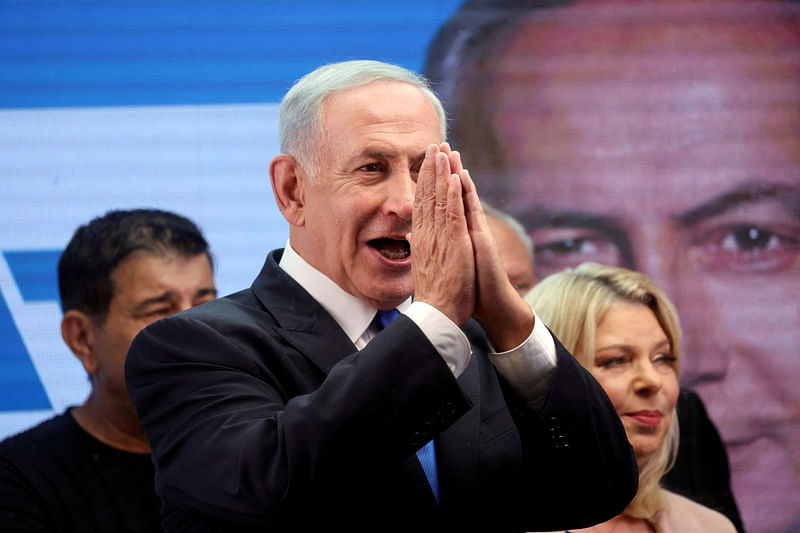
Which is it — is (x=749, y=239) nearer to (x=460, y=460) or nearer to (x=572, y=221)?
(x=572, y=221)

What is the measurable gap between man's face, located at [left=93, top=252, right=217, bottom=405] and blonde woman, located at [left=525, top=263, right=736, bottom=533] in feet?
3.31

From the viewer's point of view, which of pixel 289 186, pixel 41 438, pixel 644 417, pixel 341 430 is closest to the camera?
pixel 341 430

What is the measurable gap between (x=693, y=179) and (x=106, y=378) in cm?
193

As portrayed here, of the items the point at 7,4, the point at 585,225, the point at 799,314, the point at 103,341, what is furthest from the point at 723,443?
the point at 7,4

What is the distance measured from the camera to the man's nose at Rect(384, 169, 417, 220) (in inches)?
67.4

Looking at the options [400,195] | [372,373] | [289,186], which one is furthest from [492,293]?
[289,186]

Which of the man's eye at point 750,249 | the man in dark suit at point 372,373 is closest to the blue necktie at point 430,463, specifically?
the man in dark suit at point 372,373

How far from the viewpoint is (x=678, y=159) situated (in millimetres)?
3135

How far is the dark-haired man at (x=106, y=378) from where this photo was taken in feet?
8.54

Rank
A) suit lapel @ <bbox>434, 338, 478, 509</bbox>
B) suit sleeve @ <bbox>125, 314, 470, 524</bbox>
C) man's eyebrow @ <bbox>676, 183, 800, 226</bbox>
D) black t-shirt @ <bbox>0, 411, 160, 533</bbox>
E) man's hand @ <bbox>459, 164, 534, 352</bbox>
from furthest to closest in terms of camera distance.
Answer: man's eyebrow @ <bbox>676, 183, 800, 226</bbox> → black t-shirt @ <bbox>0, 411, 160, 533</bbox> → suit lapel @ <bbox>434, 338, 478, 509</bbox> → man's hand @ <bbox>459, 164, 534, 352</bbox> → suit sleeve @ <bbox>125, 314, 470, 524</bbox>

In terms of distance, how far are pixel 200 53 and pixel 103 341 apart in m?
0.98

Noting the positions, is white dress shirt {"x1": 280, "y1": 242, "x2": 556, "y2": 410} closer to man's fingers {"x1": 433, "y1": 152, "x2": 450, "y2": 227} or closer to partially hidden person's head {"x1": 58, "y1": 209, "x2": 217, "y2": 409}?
man's fingers {"x1": 433, "y1": 152, "x2": 450, "y2": 227}

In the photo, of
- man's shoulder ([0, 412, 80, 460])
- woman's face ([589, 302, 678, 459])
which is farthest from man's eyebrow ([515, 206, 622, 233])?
man's shoulder ([0, 412, 80, 460])

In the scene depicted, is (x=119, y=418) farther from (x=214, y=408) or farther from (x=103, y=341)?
(x=214, y=408)
